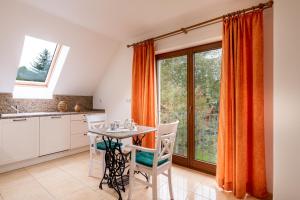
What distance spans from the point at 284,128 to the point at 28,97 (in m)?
4.27

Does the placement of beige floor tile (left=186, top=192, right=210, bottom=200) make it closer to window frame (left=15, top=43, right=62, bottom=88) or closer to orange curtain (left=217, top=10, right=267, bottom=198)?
orange curtain (left=217, top=10, right=267, bottom=198)

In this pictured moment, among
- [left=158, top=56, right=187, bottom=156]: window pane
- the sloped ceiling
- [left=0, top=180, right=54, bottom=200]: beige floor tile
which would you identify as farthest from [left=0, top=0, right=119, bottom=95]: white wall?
[left=0, top=180, right=54, bottom=200]: beige floor tile

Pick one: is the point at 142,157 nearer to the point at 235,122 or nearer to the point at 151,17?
the point at 235,122

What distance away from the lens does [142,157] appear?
85.0 inches

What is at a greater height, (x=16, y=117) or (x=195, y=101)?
(x=195, y=101)

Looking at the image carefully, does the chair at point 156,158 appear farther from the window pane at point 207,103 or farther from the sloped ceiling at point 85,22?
the sloped ceiling at point 85,22

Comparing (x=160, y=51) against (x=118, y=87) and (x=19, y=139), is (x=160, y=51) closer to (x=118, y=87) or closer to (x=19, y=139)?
(x=118, y=87)

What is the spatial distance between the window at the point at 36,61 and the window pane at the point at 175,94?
7.33 feet

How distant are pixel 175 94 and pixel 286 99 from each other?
1.80 m

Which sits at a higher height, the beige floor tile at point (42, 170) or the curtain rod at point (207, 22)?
the curtain rod at point (207, 22)

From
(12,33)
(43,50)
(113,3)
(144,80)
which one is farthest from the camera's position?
(43,50)

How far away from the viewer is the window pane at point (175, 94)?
10.6 feet

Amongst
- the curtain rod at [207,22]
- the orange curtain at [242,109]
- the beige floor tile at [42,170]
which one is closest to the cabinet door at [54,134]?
the beige floor tile at [42,170]

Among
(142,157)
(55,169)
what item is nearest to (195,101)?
(142,157)
